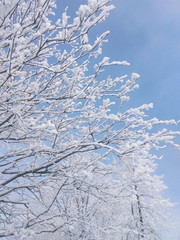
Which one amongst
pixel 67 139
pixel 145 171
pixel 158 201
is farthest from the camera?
pixel 158 201

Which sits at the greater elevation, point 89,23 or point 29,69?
point 29,69

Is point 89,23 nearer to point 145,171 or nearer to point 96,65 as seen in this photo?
point 96,65

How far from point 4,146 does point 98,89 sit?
6.03ft

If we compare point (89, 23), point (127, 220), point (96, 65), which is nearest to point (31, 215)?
point (96, 65)

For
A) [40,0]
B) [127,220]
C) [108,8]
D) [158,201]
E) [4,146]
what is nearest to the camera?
[108,8]

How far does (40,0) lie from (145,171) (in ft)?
8.36

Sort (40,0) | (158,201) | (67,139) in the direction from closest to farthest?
(40,0)
(67,139)
(158,201)

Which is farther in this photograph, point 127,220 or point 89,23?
point 127,220

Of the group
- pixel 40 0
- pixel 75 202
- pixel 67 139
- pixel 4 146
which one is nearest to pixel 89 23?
pixel 40 0

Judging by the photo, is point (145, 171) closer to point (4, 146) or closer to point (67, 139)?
point (67, 139)

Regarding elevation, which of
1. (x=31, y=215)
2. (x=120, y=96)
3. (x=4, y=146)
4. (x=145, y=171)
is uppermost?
(x=120, y=96)

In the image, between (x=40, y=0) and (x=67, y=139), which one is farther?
(x=67, y=139)

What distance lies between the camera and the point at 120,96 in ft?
11.3

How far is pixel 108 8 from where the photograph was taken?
7.97 feet
